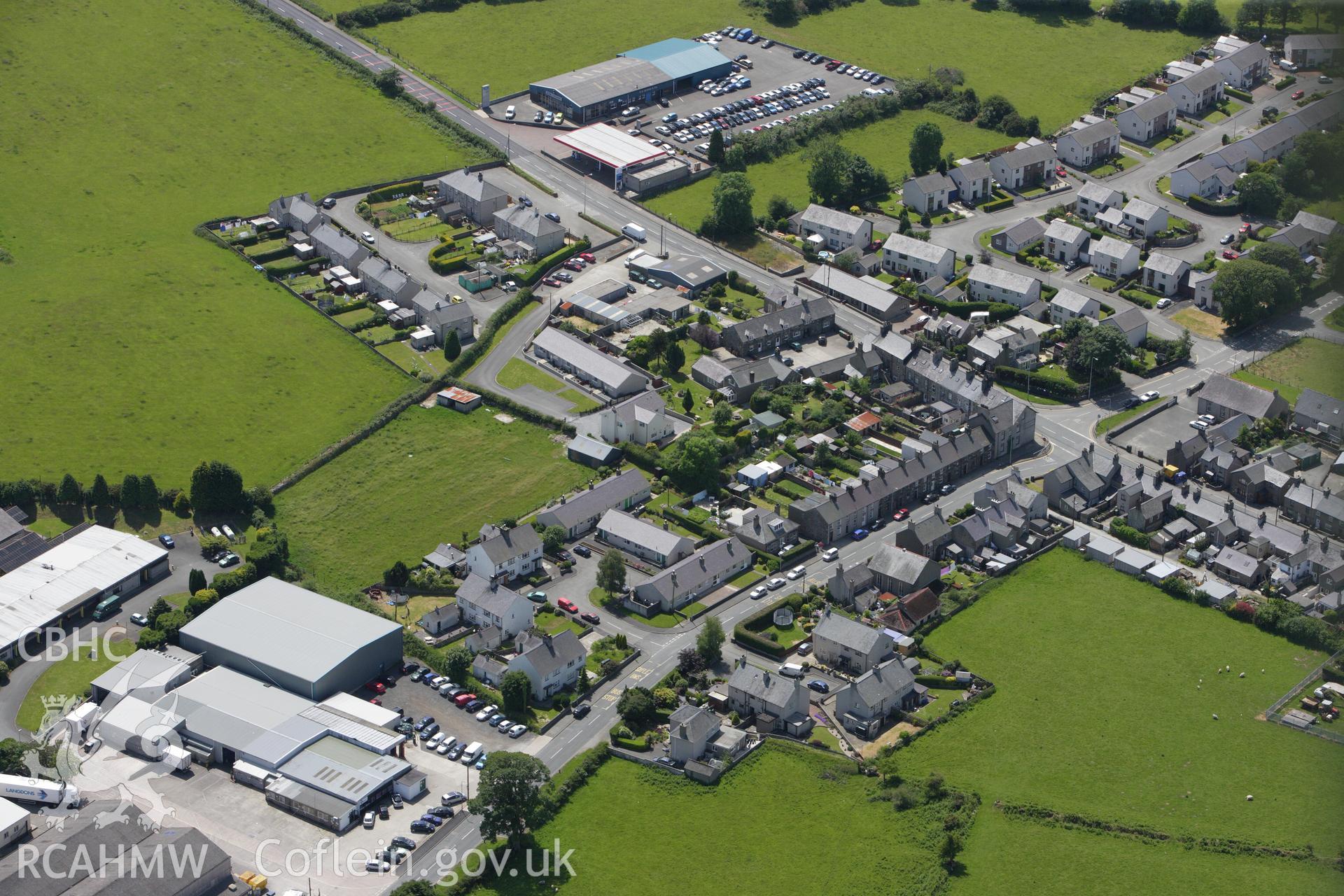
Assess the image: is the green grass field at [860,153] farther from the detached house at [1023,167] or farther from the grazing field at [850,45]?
the grazing field at [850,45]

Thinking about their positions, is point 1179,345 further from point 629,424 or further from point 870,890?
point 870,890

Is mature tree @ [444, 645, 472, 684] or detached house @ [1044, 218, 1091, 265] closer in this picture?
mature tree @ [444, 645, 472, 684]

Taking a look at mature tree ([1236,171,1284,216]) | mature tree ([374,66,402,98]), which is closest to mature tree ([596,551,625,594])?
mature tree ([1236,171,1284,216])

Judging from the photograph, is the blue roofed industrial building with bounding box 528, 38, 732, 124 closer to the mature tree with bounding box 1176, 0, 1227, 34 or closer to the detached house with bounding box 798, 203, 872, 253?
the detached house with bounding box 798, 203, 872, 253

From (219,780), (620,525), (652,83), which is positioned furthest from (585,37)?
(219,780)

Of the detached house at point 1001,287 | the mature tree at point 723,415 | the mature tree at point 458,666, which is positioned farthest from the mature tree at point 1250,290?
the mature tree at point 458,666
